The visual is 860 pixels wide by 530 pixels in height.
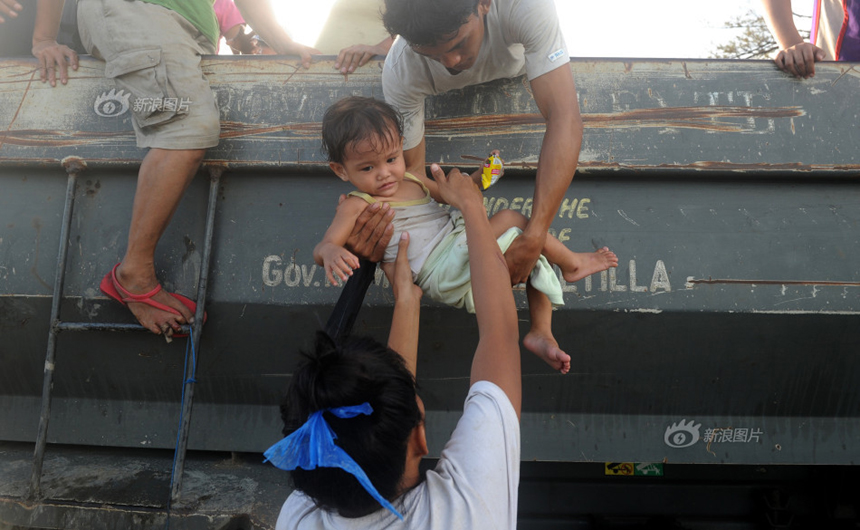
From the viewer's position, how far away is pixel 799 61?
2.17 meters

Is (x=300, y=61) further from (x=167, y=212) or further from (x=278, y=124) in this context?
(x=167, y=212)

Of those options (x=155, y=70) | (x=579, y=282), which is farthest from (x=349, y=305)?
(x=155, y=70)

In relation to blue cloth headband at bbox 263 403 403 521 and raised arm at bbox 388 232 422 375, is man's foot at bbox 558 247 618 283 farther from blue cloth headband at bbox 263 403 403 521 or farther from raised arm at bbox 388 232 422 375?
blue cloth headband at bbox 263 403 403 521

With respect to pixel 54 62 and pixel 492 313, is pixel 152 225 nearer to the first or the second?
pixel 54 62

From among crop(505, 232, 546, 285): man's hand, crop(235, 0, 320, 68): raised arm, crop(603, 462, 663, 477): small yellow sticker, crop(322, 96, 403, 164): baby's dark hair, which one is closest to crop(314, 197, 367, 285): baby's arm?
crop(322, 96, 403, 164): baby's dark hair

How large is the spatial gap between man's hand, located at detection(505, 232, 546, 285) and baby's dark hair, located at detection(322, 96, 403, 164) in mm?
452

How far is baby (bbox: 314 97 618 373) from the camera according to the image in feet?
6.20

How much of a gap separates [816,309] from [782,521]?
3.02 ft

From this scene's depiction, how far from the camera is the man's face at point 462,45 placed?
1883 millimetres

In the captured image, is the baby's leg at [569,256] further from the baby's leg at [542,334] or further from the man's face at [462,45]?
the man's face at [462,45]

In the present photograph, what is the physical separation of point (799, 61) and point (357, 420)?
6.12ft

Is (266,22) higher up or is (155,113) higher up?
(266,22)

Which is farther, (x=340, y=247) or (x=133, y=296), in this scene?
(x=133, y=296)

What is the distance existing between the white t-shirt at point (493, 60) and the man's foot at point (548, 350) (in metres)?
0.71
